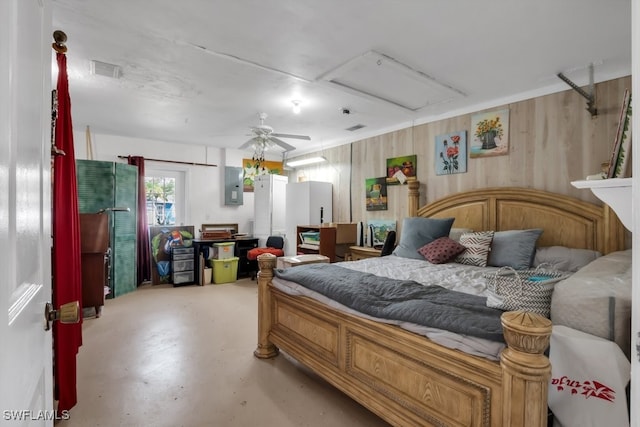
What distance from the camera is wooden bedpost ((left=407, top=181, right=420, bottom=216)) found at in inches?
157

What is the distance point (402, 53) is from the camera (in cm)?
240

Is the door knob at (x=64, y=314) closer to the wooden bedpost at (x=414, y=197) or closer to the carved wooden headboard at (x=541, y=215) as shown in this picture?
the carved wooden headboard at (x=541, y=215)

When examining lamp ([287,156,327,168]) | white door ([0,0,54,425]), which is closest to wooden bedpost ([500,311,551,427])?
white door ([0,0,54,425])

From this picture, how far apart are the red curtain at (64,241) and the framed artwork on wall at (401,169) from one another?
3.48 metres

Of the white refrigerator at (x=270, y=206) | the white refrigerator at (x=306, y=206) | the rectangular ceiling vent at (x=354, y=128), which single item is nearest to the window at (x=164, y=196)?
the white refrigerator at (x=270, y=206)

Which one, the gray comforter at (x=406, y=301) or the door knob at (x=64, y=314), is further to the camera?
the gray comforter at (x=406, y=301)

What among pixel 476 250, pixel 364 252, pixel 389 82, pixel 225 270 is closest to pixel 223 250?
pixel 225 270

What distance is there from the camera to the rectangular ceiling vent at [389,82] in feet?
8.38

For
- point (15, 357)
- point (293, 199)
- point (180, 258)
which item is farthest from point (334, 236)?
point (15, 357)

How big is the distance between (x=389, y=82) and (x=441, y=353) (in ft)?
7.98

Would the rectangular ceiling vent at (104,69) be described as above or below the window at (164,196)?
above

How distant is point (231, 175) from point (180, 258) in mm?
1835

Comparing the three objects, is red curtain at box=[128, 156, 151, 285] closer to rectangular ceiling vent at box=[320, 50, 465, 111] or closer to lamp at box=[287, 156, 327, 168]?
lamp at box=[287, 156, 327, 168]

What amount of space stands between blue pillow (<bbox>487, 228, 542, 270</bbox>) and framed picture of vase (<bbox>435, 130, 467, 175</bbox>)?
3.52 feet
